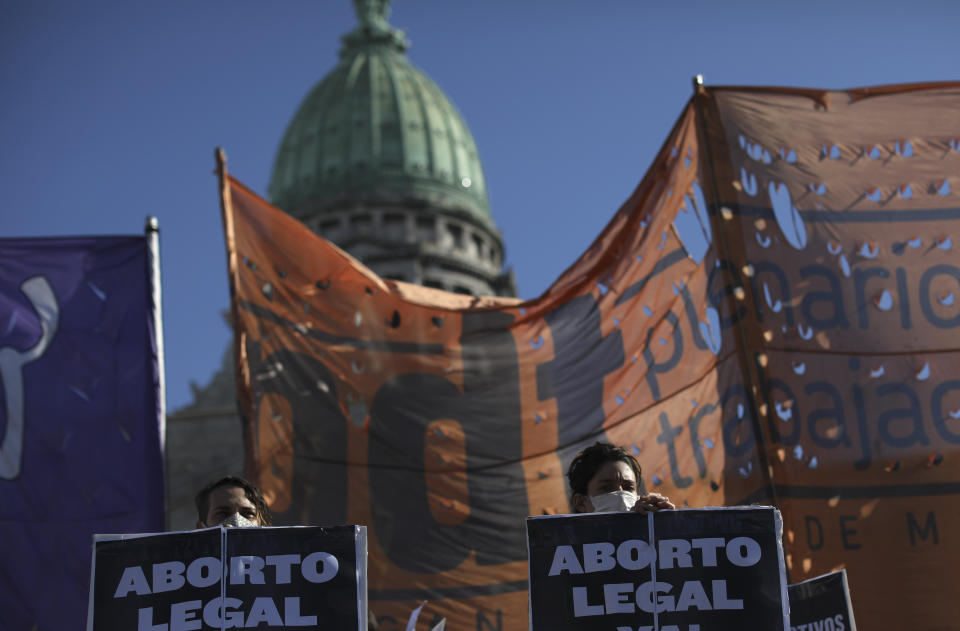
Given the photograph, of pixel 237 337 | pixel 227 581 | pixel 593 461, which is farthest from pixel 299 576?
pixel 237 337

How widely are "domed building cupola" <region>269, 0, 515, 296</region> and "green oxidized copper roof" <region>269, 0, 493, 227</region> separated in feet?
0.15

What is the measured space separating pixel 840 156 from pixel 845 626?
4120 millimetres

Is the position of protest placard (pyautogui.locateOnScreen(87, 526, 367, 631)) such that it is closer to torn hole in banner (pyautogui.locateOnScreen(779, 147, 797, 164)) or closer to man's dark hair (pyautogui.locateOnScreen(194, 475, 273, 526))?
man's dark hair (pyautogui.locateOnScreen(194, 475, 273, 526))

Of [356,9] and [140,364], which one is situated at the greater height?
[356,9]

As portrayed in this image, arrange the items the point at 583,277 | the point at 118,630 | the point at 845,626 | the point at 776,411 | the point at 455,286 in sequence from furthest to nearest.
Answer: the point at 455,286 → the point at 583,277 → the point at 776,411 → the point at 845,626 → the point at 118,630

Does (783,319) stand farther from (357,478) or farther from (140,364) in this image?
(140,364)

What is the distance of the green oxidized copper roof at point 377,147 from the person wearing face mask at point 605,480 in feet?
180

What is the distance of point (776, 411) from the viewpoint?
370 inches

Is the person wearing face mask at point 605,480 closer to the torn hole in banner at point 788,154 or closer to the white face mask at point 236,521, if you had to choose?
the white face mask at point 236,521

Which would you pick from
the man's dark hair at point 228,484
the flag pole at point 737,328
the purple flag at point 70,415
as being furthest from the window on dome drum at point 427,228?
the man's dark hair at point 228,484

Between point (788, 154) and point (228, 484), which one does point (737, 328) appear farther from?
point (228, 484)

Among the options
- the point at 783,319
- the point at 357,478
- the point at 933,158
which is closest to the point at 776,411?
the point at 783,319

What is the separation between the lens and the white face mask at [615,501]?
6.05 meters

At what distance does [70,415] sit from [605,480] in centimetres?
586
